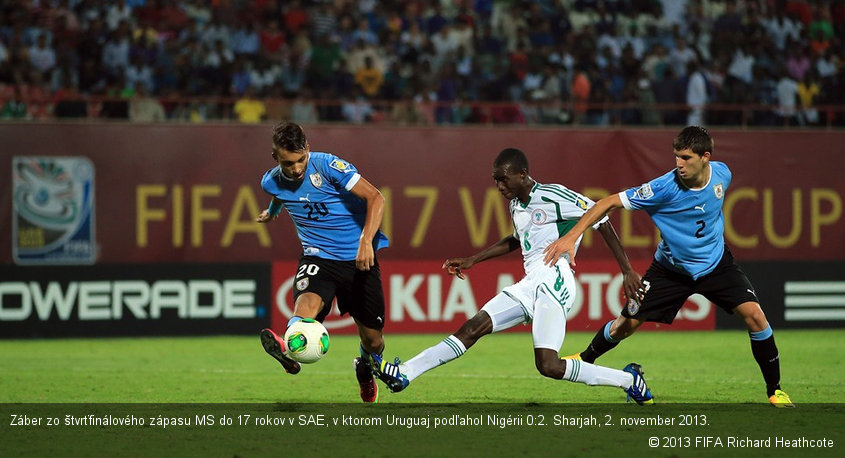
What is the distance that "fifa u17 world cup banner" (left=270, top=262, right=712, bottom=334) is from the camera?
16.0m

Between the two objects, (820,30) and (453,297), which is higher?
(820,30)

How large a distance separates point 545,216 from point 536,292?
1.82 ft

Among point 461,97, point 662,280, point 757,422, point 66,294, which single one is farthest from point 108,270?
point 757,422

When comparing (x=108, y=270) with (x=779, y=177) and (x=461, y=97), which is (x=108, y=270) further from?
(x=779, y=177)

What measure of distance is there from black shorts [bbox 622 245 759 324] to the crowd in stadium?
8.23 m

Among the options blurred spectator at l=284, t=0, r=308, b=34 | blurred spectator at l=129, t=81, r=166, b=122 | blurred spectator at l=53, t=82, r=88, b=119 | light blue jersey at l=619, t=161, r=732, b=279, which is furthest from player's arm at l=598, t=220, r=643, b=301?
blurred spectator at l=284, t=0, r=308, b=34

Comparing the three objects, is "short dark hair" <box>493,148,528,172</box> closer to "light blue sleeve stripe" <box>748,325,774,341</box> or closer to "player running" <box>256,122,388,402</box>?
"player running" <box>256,122,388,402</box>

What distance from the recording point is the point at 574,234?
25.8 ft

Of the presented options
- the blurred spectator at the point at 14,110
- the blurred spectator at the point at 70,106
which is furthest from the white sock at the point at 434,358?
the blurred spectator at the point at 14,110

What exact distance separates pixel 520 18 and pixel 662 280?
40.0ft

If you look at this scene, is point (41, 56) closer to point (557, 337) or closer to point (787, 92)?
point (787, 92)

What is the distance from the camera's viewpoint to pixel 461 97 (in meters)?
18.4

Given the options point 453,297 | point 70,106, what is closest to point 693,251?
point 453,297

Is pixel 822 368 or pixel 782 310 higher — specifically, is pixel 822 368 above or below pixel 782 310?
above
